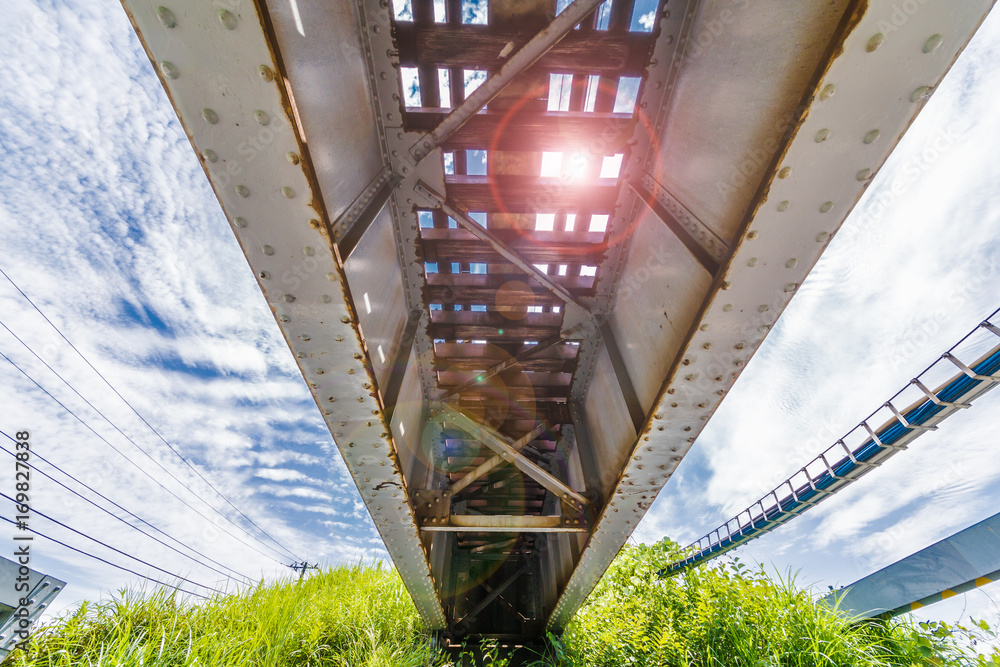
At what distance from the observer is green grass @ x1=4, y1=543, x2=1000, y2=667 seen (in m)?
4.84

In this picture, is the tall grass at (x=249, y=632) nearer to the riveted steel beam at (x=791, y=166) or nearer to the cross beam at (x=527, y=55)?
the riveted steel beam at (x=791, y=166)

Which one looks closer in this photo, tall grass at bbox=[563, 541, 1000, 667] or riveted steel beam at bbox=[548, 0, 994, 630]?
riveted steel beam at bbox=[548, 0, 994, 630]

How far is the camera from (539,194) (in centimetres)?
342

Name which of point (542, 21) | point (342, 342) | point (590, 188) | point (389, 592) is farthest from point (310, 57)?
point (389, 592)

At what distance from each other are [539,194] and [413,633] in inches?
328

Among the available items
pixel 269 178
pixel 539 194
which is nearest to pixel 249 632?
pixel 269 178

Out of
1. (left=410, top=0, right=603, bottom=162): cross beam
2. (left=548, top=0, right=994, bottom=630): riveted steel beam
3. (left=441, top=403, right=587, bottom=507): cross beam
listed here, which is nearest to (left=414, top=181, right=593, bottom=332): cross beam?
(left=410, top=0, right=603, bottom=162): cross beam

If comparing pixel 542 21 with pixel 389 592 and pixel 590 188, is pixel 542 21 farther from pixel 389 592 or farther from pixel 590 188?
pixel 389 592

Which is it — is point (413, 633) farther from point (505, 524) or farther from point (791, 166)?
point (791, 166)

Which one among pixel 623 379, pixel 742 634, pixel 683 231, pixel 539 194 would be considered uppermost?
pixel 539 194

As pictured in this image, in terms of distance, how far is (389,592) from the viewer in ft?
28.4

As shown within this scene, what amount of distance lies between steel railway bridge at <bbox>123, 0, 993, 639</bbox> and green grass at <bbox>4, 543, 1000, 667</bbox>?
2.82m

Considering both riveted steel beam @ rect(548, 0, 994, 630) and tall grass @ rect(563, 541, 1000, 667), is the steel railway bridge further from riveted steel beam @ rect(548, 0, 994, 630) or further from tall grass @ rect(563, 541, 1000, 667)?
tall grass @ rect(563, 541, 1000, 667)

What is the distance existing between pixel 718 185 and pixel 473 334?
117 inches
